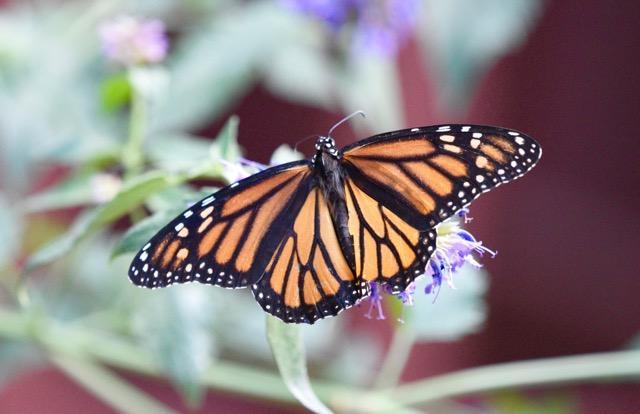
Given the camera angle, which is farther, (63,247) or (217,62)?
(217,62)

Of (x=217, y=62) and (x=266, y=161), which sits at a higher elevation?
(x=217, y=62)

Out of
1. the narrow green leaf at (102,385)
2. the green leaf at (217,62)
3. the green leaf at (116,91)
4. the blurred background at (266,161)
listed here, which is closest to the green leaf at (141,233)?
the blurred background at (266,161)

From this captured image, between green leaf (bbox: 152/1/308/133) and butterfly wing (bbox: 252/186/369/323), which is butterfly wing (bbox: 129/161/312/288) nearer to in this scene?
butterfly wing (bbox: 252/186/369/323)

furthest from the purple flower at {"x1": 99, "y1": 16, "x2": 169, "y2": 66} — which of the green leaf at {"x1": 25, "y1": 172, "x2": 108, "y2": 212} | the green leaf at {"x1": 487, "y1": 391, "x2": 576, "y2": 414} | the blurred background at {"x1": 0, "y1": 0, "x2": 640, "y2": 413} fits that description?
the green leaf at {"x1": 487, "y1": 391, "x2": 576, "y2": 414}

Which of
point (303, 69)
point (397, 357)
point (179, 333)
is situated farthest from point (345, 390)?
point (303, 69)

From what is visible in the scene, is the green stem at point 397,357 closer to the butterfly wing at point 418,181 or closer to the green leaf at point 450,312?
the green leaf at point 450,312

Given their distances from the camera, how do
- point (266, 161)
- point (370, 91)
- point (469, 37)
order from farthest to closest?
1. point (266, 161)
2. point (370, 91)
3. point (469, 37)

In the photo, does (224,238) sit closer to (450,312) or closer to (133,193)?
(133,193)

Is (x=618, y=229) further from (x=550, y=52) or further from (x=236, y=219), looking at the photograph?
(x=236, y=219)
